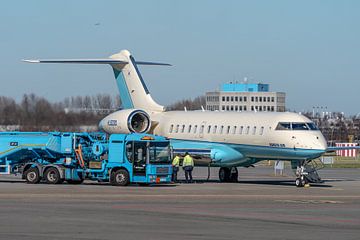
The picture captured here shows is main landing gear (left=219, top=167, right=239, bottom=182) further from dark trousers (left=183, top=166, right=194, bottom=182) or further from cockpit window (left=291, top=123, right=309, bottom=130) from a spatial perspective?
cockpit window (left=291, top=123, right=309, bottom=130)

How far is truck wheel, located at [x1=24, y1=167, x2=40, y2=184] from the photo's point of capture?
42031mm

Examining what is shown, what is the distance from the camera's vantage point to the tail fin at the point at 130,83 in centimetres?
5103

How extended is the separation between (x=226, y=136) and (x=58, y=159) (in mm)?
8604

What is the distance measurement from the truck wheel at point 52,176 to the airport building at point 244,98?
446 ft

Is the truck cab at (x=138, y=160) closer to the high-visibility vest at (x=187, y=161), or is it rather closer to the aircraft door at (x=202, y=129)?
the high-visibility vest at (x=187, y=161)

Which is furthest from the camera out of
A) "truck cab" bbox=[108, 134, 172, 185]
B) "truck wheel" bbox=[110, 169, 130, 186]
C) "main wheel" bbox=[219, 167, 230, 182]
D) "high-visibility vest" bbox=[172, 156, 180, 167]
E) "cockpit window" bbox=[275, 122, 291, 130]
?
"main wheel" bbox=[219, 167, 230, 182]

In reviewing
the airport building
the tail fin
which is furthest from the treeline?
the airport building
